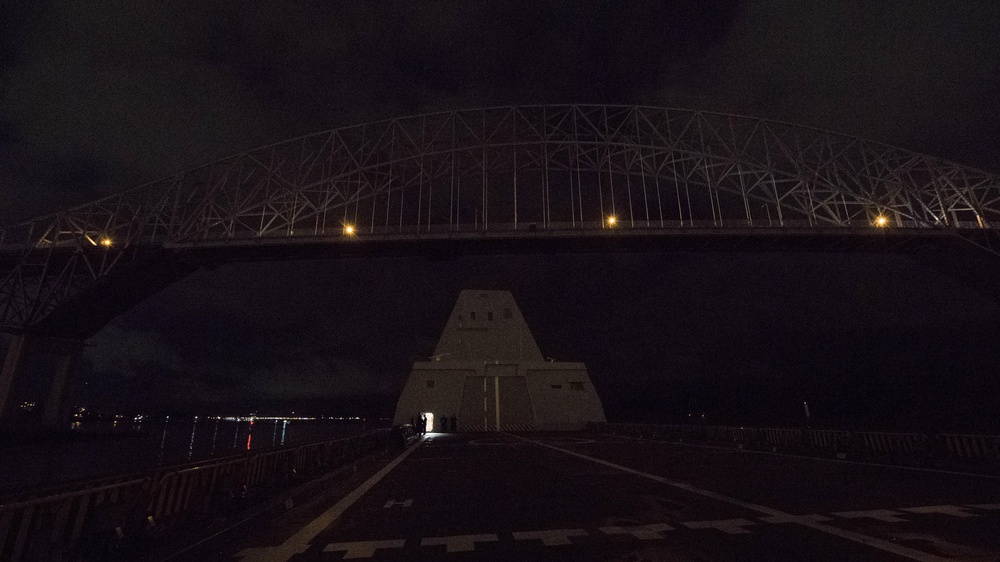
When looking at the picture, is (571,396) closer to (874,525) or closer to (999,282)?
(874,525)

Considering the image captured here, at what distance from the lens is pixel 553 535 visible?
20.8 ft

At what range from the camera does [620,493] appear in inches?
374

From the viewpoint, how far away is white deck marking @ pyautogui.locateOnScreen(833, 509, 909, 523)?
6.60 metres

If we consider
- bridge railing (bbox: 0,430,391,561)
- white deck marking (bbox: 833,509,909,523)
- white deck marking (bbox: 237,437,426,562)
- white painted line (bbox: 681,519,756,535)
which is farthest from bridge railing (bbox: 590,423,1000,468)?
bridge railing (bbox: 0,430,391,561)

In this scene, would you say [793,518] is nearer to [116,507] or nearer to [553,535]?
[553,535]

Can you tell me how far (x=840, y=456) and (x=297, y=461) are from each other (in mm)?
17261

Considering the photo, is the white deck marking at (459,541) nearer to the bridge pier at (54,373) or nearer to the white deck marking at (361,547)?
the white deck marking at (361,547)

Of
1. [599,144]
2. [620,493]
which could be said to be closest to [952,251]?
[599,144]

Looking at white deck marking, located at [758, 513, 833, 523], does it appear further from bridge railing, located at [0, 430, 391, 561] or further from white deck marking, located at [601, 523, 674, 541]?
bridge railing, located at [0, 430, 391, 561]

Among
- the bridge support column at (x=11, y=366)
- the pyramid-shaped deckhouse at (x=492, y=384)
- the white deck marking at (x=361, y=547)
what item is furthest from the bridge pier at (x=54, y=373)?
the white deck marking at (x=361, y=547)

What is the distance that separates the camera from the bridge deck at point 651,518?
5.48 meters

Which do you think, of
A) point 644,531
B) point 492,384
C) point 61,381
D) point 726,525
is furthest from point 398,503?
point 61,381

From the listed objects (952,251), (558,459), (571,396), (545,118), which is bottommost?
(558,459)

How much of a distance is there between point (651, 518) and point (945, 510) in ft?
14.5
